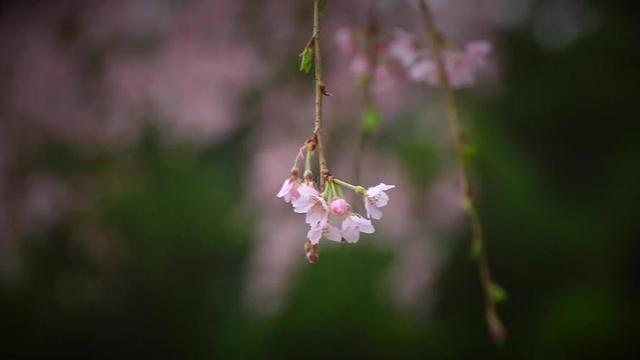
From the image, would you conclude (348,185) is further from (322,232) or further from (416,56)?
(416,56)

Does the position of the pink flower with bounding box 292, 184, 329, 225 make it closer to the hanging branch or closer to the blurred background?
the hanging branch

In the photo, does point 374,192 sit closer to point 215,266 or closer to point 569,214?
point 215,266

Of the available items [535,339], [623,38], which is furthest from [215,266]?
[623,38]

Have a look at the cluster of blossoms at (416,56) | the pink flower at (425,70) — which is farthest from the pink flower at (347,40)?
the pink flower at (425,70)

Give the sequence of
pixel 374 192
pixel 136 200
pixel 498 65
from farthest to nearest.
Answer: pixel 498 65, pixel 136 200, pixel 374 192

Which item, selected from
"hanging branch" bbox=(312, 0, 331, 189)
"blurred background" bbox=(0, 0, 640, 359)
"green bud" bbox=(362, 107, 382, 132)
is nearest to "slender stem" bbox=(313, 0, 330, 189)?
"hanging branch" bbox=(312, 0, 331, 189)

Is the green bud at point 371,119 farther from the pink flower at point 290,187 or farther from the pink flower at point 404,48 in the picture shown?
the pink flower at point 290,187
